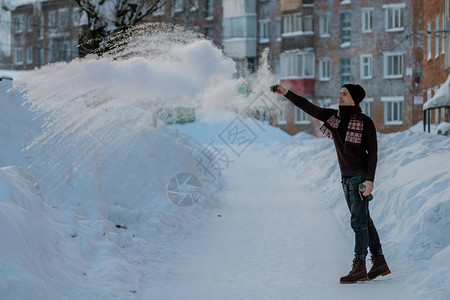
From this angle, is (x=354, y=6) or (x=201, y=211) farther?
(x=354, y=6)

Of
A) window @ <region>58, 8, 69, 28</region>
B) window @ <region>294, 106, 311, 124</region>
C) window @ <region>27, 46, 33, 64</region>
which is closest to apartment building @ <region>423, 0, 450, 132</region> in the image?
window @ <region>294, 106, 311, 124</region>

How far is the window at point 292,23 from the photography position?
4484 centimetres

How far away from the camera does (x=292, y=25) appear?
4503 cm

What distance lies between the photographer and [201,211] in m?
11.8

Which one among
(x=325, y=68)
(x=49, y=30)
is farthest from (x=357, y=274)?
(x=49, y=30)

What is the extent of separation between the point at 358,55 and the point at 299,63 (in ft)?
13.0

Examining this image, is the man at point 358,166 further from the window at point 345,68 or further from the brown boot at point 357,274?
the window at point 345,68

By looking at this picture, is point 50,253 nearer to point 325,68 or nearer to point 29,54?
point 325,68

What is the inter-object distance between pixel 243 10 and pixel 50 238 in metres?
42.6

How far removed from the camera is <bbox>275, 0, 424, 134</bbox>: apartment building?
42.1 meters

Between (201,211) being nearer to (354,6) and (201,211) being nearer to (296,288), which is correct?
(296,288)

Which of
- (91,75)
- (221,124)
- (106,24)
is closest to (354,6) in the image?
(221,124)

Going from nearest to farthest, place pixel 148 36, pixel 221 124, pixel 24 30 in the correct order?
pixel 148 36
pixel 221 124
pixel 24 30

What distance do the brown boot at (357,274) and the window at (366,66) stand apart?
38.3m
